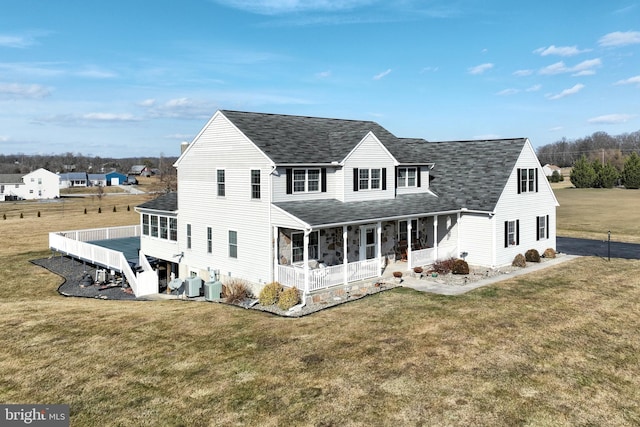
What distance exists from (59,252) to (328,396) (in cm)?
3112

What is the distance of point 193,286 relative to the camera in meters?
24.2

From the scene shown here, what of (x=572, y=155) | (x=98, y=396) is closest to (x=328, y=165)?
(x=98, y=396)

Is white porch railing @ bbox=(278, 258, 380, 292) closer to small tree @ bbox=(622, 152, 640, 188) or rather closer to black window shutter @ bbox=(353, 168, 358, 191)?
black window shutter @ bbox=(353, 168, 358, 191)

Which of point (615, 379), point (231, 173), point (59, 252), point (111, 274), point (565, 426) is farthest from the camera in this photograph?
point (59, 252)

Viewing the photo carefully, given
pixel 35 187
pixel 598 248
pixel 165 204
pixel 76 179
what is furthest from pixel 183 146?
pixel 76 179

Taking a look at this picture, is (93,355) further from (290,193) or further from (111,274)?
(111,274)

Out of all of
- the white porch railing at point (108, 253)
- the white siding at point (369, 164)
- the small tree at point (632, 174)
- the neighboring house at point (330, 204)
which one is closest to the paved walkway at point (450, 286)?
the neighboring house at point (330, 204)

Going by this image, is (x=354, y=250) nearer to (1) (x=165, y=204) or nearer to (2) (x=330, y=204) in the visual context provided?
(2) (x=330, y=204)

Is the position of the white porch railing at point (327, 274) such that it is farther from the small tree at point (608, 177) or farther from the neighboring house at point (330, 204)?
the small tree at point (608, 177)

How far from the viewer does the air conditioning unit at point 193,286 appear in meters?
24.2

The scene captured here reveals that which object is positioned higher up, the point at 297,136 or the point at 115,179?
the point at 115,179

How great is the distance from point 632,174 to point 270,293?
348 ft

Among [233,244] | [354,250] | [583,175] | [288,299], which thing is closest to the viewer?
[288,299]

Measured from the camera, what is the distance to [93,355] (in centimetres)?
1433
